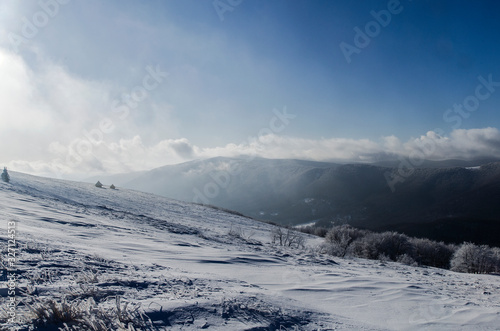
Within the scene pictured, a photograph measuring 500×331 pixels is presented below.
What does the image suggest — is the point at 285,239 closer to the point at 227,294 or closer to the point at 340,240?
the point at 340,240

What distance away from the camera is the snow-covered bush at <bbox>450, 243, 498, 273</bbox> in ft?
66.8

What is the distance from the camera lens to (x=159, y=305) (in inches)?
131

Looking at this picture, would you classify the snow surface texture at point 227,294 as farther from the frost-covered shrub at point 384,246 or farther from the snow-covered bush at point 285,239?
the frost-covered shrub at point 384,246

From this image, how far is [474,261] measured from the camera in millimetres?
20562

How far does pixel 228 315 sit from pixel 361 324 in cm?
200

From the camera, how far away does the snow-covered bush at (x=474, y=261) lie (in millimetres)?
20362

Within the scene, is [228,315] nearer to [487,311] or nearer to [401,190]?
[487,311]

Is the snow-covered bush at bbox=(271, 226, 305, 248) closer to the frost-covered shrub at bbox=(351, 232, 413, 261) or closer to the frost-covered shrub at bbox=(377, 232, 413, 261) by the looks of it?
the frost-covered shrub at bbox=(351, 232, 413, 261)

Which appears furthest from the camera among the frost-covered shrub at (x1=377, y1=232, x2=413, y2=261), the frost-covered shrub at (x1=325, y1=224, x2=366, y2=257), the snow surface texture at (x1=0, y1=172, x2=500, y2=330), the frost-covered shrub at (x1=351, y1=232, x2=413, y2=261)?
the frost-covered shrub at (x1=377, y1=232, x2=413, y2=261)

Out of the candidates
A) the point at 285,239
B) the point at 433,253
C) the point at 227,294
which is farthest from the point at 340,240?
the point at 227,294

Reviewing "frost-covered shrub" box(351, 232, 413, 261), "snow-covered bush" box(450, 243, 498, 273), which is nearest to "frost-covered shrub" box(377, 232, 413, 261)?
"frost-covered shrub" box(351, 232, 413, 261)

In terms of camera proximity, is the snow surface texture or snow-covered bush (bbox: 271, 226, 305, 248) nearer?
the snow surface texture

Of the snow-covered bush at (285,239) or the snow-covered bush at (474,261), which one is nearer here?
the snow-covered bush at (285,239)

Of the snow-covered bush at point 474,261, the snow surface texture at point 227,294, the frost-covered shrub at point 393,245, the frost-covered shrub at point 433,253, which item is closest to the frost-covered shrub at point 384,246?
the frost-covered shrub at point 393,245
